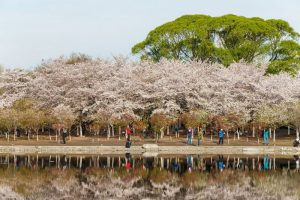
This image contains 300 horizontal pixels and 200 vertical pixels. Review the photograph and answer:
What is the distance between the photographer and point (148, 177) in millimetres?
34781

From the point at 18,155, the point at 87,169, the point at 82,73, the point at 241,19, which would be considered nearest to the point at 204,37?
the point at 241,19

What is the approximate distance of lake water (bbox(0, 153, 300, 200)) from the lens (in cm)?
2852

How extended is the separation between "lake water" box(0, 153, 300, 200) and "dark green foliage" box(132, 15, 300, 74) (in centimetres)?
3607

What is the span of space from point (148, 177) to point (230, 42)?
173ft

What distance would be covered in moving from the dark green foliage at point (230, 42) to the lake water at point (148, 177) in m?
36.1

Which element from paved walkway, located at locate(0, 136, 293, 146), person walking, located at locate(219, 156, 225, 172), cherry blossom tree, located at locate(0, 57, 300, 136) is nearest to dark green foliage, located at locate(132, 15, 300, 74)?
cherry blossom tree, located at locate(0, 57, 300, 136)

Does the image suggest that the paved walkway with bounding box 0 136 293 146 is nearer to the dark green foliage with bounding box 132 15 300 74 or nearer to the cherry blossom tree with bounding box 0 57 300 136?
the cherry blossom tree with bounding box 0 57 300 136

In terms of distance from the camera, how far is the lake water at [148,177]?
2852 centimetres

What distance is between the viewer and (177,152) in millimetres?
52812

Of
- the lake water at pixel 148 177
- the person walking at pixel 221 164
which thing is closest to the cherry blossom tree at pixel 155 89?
the lake water at pixel 148 177

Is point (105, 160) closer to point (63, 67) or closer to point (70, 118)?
point (70, 118)

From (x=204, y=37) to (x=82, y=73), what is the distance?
20619 mm

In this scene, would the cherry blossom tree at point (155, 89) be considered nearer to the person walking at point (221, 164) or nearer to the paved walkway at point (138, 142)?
the paved walkway at point (138, 142)

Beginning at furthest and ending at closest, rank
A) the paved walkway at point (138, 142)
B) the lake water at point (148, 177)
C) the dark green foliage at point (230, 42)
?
the dark green foliage at point (230, 42)
the paved walkway at point (138, 142)
the lake water at point (148, 177)
